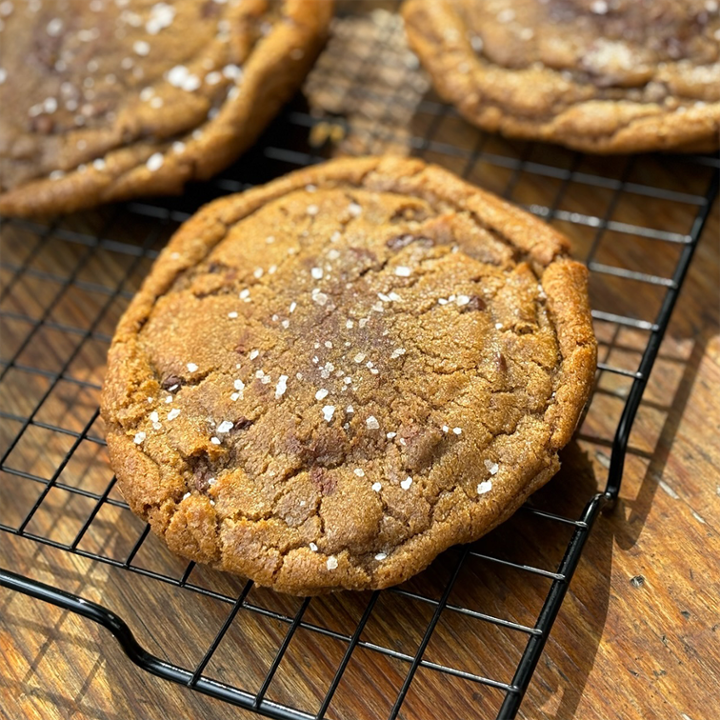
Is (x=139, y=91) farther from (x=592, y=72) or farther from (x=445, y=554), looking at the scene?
(x=445, y=554)

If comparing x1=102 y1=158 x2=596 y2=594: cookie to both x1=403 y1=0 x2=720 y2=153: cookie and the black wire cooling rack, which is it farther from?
x1=403 y1=0 x2=720 y2=153: cookie

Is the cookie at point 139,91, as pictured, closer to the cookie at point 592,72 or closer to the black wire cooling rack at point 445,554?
the black wire cooling rack at point 445,554

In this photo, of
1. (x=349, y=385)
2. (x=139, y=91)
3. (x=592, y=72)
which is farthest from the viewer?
(x=139, y=91)

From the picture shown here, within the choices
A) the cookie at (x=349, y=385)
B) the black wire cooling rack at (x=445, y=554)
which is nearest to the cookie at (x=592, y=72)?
the black wire cooling rack at (x=445, y=554)

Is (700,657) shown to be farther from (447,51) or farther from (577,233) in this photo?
(447,51)

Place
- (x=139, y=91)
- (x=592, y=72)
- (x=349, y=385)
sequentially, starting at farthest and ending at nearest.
Answer: 1. (x=139, y=91)
2. (x=592, y=72)
3. (x=349, y=385)

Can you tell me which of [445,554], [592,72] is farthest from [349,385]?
[592,72]
